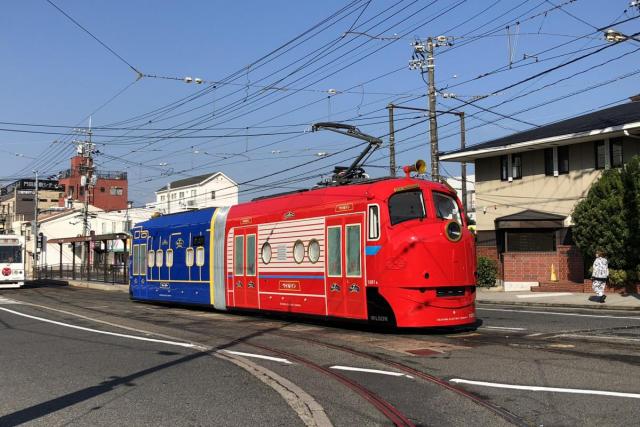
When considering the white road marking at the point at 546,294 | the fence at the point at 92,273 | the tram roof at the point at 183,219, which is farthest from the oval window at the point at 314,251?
the fence at the point at 92,273

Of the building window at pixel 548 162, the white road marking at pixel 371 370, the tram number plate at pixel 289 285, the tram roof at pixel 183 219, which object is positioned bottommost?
the white road marking at pixel 371 370

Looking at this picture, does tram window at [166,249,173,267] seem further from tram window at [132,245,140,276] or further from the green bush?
the green bush

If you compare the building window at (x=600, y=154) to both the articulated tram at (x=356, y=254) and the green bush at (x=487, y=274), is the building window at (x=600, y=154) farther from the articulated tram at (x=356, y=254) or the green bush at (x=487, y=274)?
the articulated tram at (x=356, y=254)

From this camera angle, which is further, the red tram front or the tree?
the tree

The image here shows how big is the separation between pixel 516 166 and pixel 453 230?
63.6ft

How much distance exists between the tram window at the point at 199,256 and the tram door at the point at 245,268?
2.04 m

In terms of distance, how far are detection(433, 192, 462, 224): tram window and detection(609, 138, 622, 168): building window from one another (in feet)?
52.7

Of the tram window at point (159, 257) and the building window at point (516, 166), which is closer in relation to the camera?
the tram window at point (159, 257)

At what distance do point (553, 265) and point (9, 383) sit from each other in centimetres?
2286

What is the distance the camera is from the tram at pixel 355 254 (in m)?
12.3

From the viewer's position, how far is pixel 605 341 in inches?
444

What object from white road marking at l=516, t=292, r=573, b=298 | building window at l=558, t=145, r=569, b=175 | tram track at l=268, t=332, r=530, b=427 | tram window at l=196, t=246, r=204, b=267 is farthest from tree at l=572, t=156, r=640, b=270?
tram track at l=268, t=332, r=530, b=427

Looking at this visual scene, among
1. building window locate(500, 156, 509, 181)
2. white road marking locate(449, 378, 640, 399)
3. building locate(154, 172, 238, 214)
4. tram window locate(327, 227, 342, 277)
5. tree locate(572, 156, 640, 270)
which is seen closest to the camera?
white road marking locate(449, 378, 640, 399)

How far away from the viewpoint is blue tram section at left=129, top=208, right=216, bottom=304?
63.1 ft
